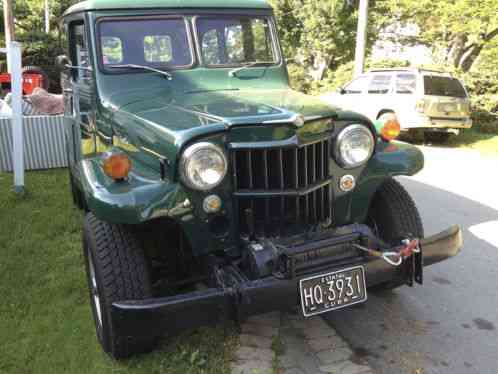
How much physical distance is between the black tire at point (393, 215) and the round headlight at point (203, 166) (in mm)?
1290

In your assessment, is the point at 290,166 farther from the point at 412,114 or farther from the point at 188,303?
the point at 412,114

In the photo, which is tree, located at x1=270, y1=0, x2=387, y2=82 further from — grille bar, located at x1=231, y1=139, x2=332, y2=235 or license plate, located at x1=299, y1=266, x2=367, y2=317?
license plate, located at x1=299, y1=266, x2=367, y2=317

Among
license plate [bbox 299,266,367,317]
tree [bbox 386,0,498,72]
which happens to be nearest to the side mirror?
license plate [bbox 299,266,367,317]

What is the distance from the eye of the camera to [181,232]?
106 inches

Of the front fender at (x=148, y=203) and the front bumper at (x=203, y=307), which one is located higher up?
the front fender at (x=148, y=203)

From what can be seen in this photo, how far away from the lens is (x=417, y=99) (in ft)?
32.9

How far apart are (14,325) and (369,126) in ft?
8.29

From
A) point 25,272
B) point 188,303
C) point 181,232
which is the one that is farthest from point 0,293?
point 188,303

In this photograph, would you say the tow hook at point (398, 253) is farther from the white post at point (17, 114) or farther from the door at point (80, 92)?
the white post at point (17, 114)

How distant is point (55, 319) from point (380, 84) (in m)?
9.37

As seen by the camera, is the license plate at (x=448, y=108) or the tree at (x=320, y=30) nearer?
the license plate at (x=448, y=108)

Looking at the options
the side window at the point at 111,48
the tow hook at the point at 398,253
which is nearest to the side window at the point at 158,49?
the side window at the point at 111,48

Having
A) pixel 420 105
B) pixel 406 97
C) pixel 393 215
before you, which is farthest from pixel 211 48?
pixel 406 97

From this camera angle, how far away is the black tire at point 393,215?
3.19 metres
